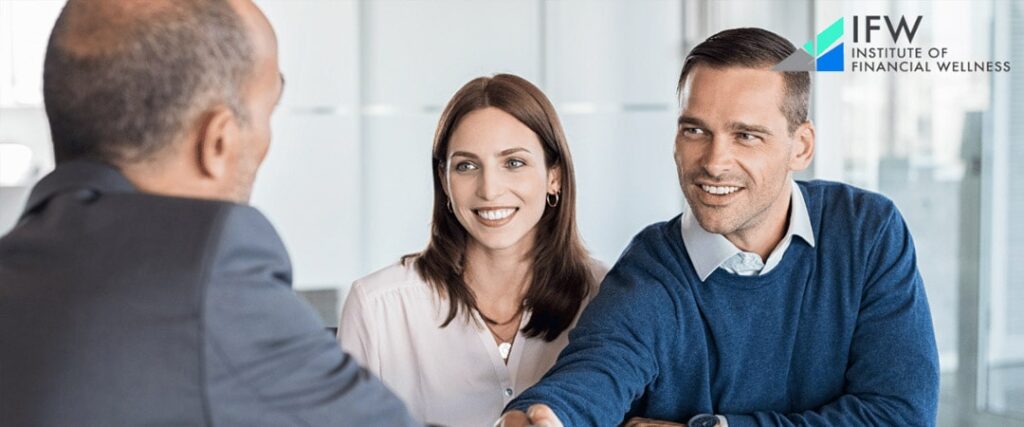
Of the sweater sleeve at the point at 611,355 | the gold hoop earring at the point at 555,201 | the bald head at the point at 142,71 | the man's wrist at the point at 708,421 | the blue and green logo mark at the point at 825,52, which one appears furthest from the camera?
the blue and green logo mark at the point at 825,52

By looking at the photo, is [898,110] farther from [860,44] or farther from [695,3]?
[695,3]

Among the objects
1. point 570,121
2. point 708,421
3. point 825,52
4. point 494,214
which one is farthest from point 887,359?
point 570,121

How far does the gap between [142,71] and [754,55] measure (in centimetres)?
126

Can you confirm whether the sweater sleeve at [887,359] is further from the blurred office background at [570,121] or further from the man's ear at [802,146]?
the blurred office background at [570,121]

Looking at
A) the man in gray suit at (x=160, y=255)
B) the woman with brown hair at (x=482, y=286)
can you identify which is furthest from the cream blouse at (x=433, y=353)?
the man in gray suit at (x=160, y=255)

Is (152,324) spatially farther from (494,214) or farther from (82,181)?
(494,214)

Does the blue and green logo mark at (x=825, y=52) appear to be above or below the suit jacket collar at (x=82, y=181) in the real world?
above

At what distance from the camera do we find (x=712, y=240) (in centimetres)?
206

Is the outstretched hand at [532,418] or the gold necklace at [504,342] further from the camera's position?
the gold necklace at [504,342]

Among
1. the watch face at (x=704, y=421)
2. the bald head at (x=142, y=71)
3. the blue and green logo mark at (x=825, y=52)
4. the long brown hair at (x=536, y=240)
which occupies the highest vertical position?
the blue and green logo mark at (x=825, y=52)

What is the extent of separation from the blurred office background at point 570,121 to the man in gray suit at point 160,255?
2961 mm

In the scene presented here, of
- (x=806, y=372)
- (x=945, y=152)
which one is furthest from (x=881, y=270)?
(x=945, y=152)

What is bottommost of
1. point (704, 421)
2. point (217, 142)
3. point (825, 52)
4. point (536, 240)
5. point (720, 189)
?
point (704, 421)

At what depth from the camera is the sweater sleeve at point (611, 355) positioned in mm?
1836
